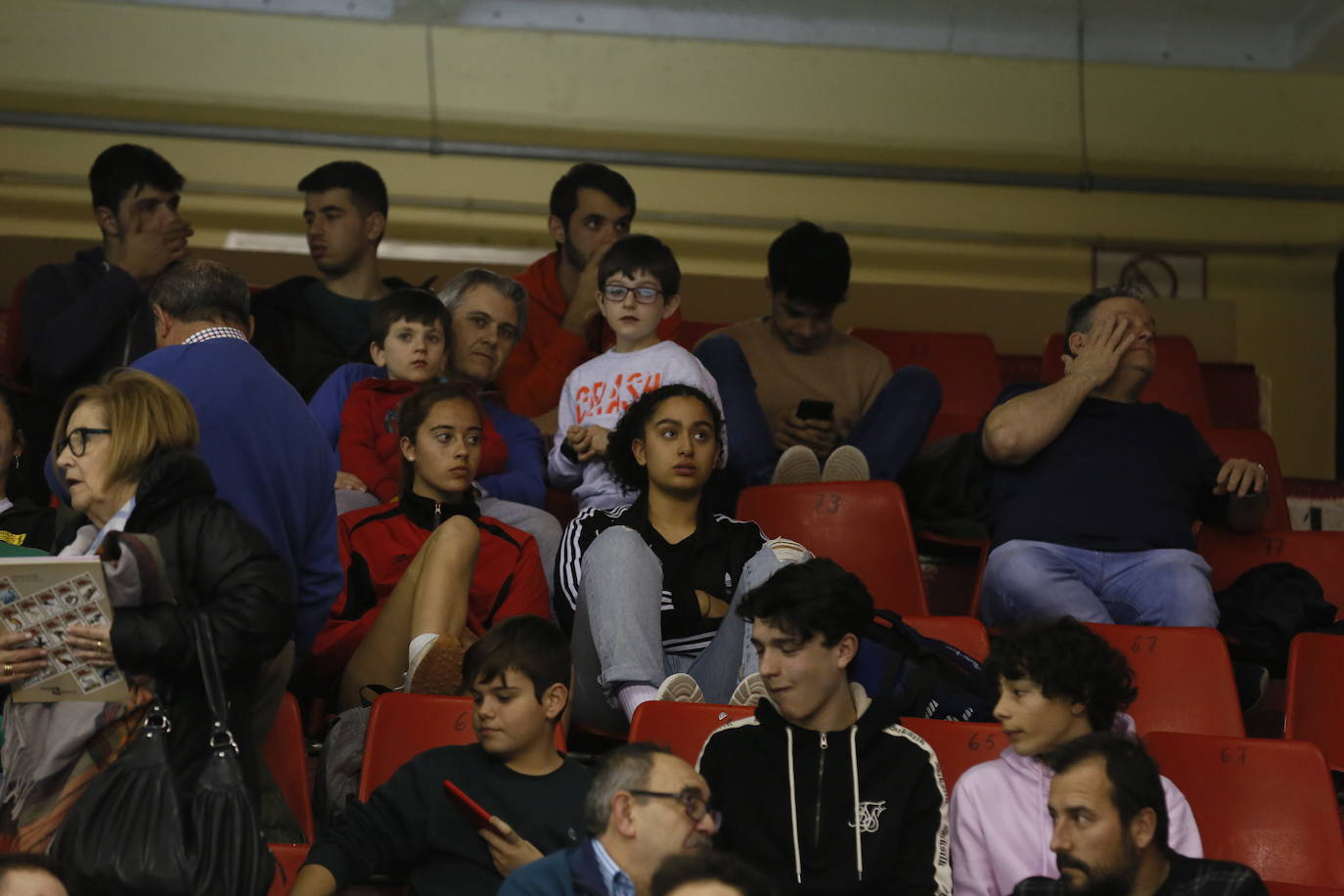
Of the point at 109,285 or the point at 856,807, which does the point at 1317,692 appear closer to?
the point at 856,807

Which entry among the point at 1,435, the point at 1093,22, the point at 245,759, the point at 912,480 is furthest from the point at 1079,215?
the point at 245,759

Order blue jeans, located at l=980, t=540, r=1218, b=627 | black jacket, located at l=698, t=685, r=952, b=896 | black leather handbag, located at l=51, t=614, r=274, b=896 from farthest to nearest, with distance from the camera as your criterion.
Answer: blue jeans, located at l=980, t=540, r=1218, b=627
black jacket, located at l=698, t=685, r=952, b=896
black leather handbag, located at l=51, t=614, r=274, b=896

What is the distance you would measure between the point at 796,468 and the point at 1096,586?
795 mm

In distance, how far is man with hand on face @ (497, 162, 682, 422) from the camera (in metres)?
4.87

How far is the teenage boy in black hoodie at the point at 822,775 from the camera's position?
8.95 feet

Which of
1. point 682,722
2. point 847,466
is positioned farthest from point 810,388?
point 682,722

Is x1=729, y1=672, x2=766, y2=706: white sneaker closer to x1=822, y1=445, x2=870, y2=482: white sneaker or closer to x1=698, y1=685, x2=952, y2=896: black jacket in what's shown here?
x1=698, y1=685, x2=952, y2=896: black jacket

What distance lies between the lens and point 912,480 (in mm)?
4578

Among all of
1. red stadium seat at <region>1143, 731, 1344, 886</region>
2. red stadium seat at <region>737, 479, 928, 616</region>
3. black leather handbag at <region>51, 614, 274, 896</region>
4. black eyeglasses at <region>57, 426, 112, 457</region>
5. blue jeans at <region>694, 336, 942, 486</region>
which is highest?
black eyeglasses at <region>57, 426, 112, 457</region>

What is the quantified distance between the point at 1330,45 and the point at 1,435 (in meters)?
5.01

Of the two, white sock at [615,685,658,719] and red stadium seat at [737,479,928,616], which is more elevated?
red stadium seat at [737,479,928,616]

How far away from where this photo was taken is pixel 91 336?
439 cm

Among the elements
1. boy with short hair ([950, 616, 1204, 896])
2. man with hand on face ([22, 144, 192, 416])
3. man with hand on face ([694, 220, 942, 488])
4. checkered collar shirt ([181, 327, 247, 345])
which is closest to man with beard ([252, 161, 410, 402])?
man with hand on face ([22, 144, 192, 416])

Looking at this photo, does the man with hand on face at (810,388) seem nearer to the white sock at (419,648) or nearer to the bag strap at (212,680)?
the white sock at (419,648)
